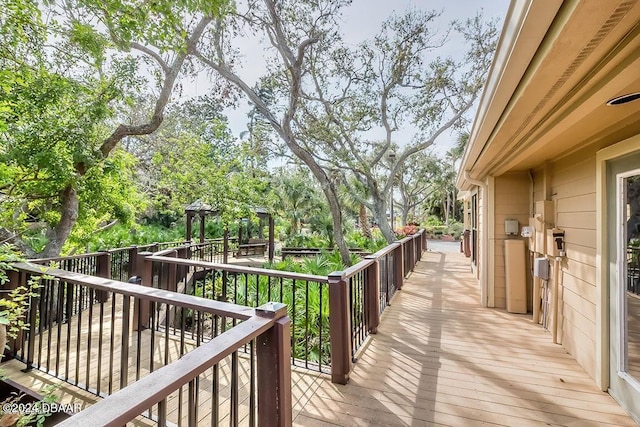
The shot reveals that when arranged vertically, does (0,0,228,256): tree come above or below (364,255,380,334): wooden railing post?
above

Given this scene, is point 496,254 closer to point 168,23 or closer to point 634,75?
point 634,75

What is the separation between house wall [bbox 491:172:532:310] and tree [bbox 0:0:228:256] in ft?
15.5

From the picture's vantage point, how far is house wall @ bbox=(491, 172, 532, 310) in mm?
4582

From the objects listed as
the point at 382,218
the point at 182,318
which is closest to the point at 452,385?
the point at 182,318

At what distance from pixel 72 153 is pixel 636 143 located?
622 centimetres

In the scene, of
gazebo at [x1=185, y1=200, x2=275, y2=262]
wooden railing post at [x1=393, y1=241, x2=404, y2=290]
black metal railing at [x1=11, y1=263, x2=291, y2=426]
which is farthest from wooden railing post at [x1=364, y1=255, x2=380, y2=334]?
gazebo at [x1=185, y1=200, x2=275, y2=262]

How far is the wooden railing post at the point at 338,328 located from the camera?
251cm

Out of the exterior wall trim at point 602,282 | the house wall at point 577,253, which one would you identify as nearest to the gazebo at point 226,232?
the house wall at point 577,253

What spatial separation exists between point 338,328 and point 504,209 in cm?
369

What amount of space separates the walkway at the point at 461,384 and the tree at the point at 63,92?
3677 mm

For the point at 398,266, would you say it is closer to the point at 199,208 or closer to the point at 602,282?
the point at 602,282

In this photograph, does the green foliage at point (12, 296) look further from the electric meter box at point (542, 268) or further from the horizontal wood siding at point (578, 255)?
the electric meter box at point (542, 268)

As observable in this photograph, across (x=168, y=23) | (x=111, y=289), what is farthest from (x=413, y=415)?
(x=168, y=23)

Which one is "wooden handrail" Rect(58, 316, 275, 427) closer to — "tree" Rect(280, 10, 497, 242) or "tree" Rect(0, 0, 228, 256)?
"tree" Rect(0, 0, 228, 256)
